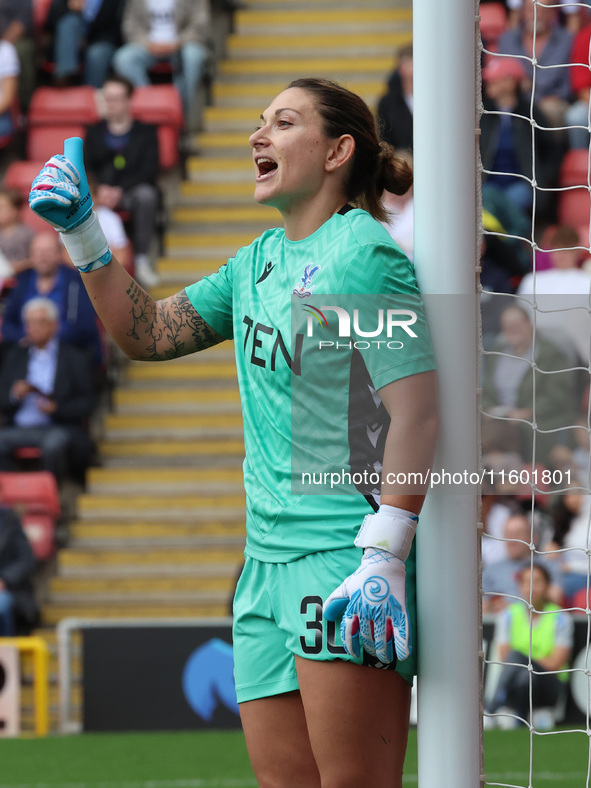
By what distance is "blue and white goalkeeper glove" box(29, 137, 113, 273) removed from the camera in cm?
240

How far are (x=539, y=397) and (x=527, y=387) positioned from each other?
0.75 meters

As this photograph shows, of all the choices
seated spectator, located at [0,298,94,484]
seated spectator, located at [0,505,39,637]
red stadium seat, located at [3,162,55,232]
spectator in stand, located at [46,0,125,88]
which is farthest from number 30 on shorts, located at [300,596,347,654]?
spectator in stand, located at [46,0,125,88]

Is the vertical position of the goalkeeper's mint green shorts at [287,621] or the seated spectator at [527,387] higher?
the seated spectator at [527,387]

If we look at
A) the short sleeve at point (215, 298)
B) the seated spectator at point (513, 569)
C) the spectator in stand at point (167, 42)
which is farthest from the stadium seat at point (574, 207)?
the short sleeve at point (215, 298)

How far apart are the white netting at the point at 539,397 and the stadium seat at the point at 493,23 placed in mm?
36

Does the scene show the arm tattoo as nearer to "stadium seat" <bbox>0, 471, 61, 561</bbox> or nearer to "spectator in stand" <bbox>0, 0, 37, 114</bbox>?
"stadium seat" <bbox>0, 471, 61, 561</bbox>

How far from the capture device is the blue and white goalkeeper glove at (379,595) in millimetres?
2117

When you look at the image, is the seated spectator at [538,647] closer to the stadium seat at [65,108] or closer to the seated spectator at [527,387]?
the seated spectator at [527,387]

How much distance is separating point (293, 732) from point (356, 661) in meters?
0.23

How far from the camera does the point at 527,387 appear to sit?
5.45m

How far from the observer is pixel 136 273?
9250 mm

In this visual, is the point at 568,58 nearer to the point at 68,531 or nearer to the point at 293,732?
the point at 68,531

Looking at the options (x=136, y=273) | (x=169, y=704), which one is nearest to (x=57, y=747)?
(x=169, y=704)

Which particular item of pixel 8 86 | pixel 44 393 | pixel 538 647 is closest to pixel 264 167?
pixel 538 647
